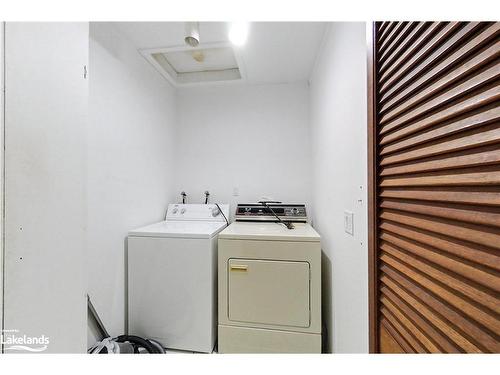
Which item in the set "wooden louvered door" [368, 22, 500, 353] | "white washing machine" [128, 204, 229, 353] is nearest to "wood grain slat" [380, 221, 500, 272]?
"wooden louvered door" [368, 22, 500, 353]

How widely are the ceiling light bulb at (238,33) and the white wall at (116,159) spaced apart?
0.89 m

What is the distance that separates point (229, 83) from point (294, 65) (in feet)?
2.48

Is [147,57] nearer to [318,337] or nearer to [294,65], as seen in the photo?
[294,65]

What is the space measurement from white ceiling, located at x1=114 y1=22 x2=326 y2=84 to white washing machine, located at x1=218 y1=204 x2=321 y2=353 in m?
1.56

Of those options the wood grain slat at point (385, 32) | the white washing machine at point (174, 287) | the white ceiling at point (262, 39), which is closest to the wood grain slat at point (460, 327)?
the wood grain slat at point (385, 32)

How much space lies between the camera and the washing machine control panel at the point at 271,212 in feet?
7.34

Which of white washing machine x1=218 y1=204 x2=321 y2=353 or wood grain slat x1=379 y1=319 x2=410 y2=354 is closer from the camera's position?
wood grain slat x1=379 y1=319 x2=410 y2=354

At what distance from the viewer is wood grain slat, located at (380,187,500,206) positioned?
0.36 m

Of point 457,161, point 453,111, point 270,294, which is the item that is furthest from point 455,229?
point 270,294

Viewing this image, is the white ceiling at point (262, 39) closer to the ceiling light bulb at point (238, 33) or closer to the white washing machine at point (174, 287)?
the ceiling light bulb at point (238, 33)

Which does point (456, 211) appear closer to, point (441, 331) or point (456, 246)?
point (456, 246)

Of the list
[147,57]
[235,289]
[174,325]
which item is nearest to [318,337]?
[235,289]

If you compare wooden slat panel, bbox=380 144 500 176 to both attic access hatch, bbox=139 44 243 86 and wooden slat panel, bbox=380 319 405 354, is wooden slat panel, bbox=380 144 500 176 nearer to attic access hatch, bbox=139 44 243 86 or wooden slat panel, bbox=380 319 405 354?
wooden slat panel, bbox=380 319 405 354

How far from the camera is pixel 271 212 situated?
2258 millimetres
